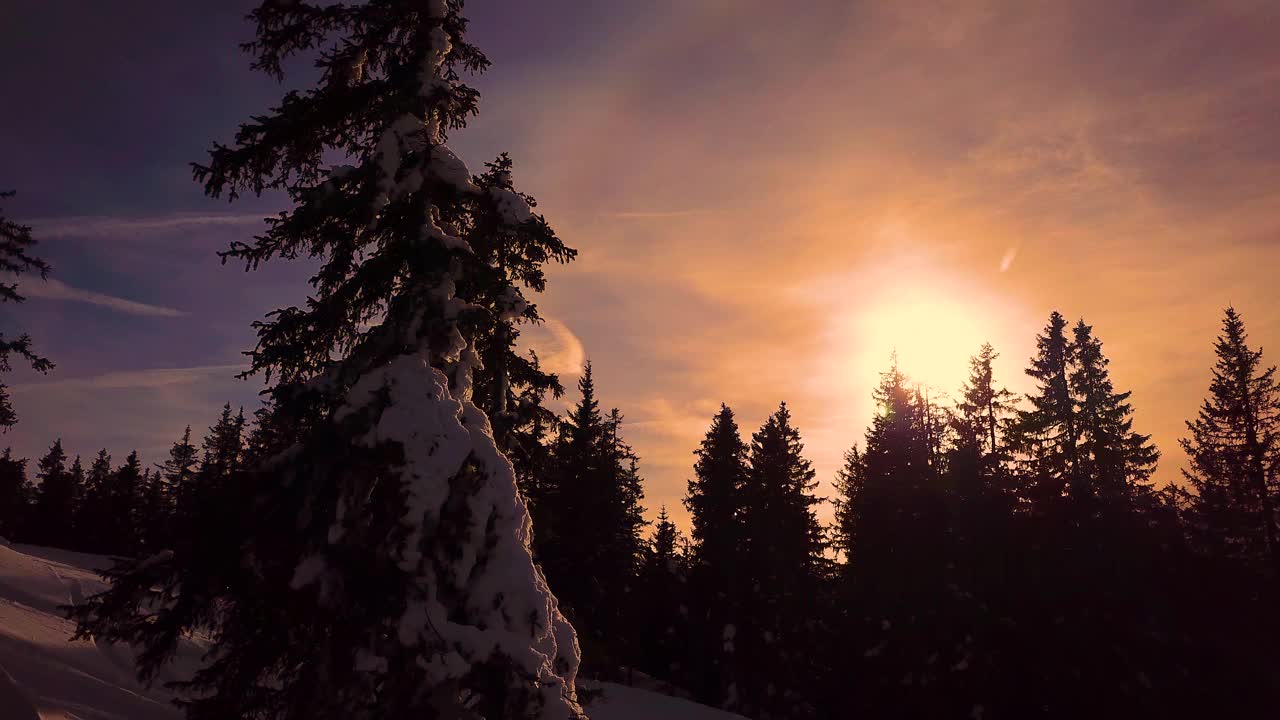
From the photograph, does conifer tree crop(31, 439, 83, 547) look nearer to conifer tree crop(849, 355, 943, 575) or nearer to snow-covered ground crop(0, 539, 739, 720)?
snow-covered ground crop(0, 539, 739, 720)

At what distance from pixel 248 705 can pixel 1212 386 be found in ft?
158

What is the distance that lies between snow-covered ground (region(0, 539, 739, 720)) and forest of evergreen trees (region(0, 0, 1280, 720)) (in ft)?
4.77

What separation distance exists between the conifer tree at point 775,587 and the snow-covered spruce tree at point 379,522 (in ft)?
89.2

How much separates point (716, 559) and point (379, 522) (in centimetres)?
2883

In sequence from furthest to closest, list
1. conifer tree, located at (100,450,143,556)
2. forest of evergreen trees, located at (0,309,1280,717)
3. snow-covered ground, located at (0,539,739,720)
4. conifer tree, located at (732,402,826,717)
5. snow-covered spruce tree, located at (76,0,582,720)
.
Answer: conifer tree, located at (100,450,143,556) → conifer tree, located at (732,402,826,717) → forest of evergreen trees, located at (0,309,1280,717) → snow-covered ground, located at (0,539,739,720) → snow-covered spruce tree, located at (76,0,582,720)

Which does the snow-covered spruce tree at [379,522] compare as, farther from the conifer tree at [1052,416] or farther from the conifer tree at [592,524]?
the conifer tree at [1052,416]

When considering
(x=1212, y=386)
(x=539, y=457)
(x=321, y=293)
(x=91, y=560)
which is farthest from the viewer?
(x=1212, y=386)

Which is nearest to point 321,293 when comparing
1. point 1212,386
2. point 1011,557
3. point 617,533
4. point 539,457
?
point 539,457

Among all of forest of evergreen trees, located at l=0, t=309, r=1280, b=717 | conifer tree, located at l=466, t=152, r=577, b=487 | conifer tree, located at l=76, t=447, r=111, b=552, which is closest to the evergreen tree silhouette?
conifer tree, located at l=76, t=447, r=111, b=552

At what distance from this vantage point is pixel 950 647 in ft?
85.2

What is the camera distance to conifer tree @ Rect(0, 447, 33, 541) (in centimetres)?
6131

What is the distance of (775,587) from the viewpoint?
32781 mm

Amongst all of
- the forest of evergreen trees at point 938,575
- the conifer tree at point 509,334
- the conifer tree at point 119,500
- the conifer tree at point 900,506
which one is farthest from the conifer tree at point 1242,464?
the conifer tree at point 119,500

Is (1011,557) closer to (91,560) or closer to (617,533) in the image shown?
(617,533)
